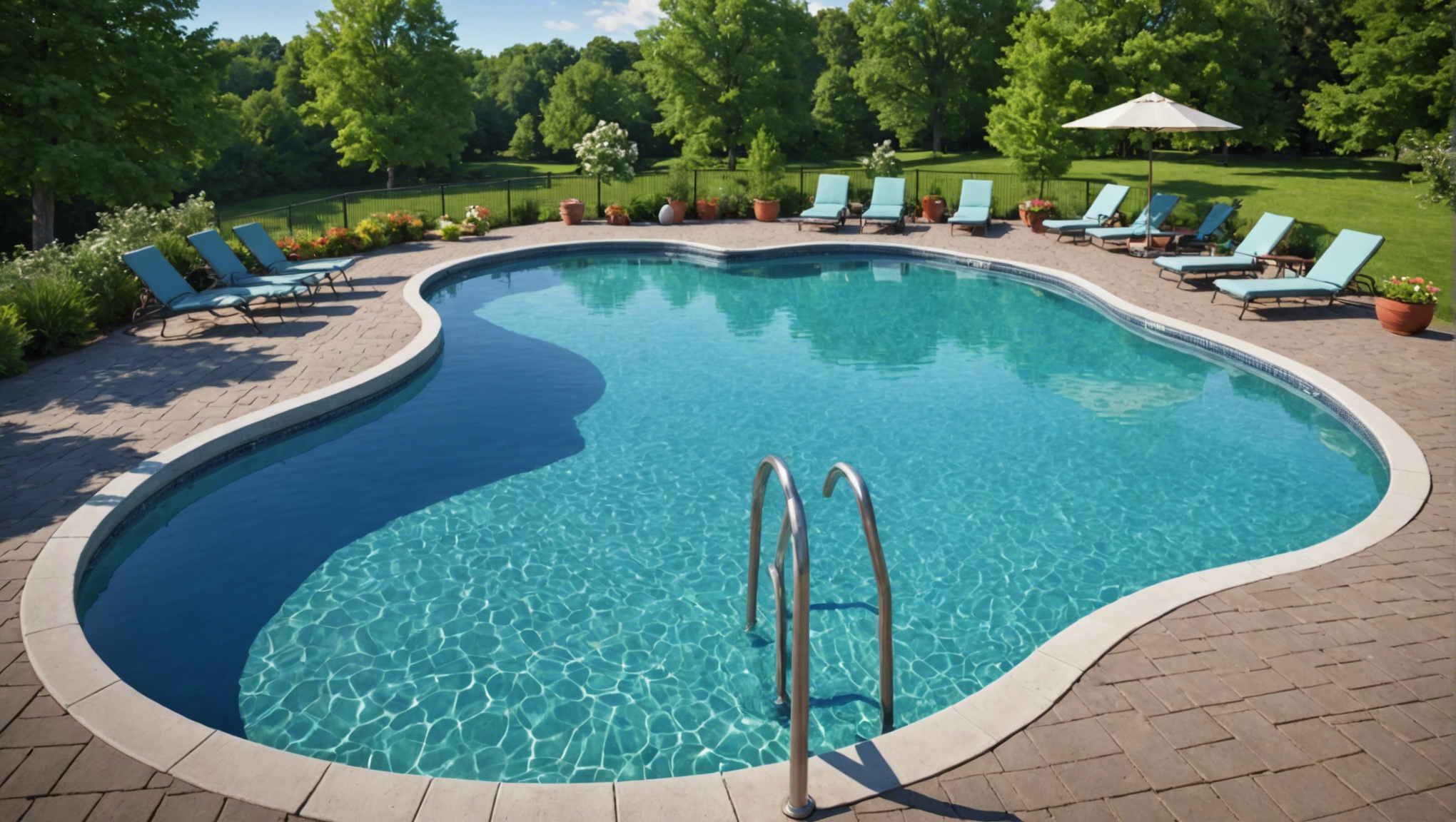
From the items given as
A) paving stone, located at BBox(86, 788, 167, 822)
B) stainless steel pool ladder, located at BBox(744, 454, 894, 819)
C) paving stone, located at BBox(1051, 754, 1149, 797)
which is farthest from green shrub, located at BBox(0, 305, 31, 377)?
paving stone, located at BBox(1051, 754, 1149, 797)

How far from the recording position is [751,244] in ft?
67.2

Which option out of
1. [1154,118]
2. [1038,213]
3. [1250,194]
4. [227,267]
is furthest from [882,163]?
[1250,194]

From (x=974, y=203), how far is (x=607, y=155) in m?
9.38

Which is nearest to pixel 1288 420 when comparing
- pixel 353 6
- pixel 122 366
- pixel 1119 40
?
pixel 122 366

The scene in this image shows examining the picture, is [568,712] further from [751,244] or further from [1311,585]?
[751,244]

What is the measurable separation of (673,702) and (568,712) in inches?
24.8

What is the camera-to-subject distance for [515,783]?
4391 millimetres

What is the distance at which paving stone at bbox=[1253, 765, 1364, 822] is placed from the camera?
394 cm

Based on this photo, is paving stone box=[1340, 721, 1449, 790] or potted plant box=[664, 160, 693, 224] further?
potted plant box=[664, 160, 693, 224]

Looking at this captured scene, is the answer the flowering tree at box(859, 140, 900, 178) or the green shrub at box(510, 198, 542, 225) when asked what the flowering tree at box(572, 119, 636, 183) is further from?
the flowering tree at box(859, 140, 900, 178)

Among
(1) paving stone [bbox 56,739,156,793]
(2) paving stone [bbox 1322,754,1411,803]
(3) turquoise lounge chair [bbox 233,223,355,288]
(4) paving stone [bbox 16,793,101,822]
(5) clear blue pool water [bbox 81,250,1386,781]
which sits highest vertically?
(3) turquoise lounge chair [bbox 233,223,355,288]

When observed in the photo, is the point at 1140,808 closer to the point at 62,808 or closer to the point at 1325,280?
the point at 62,808

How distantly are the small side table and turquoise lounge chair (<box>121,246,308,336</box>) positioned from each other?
15136 mm

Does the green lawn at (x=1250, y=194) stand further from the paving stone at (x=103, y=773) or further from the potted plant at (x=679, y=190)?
the paving stone at (x=103, y=773)
